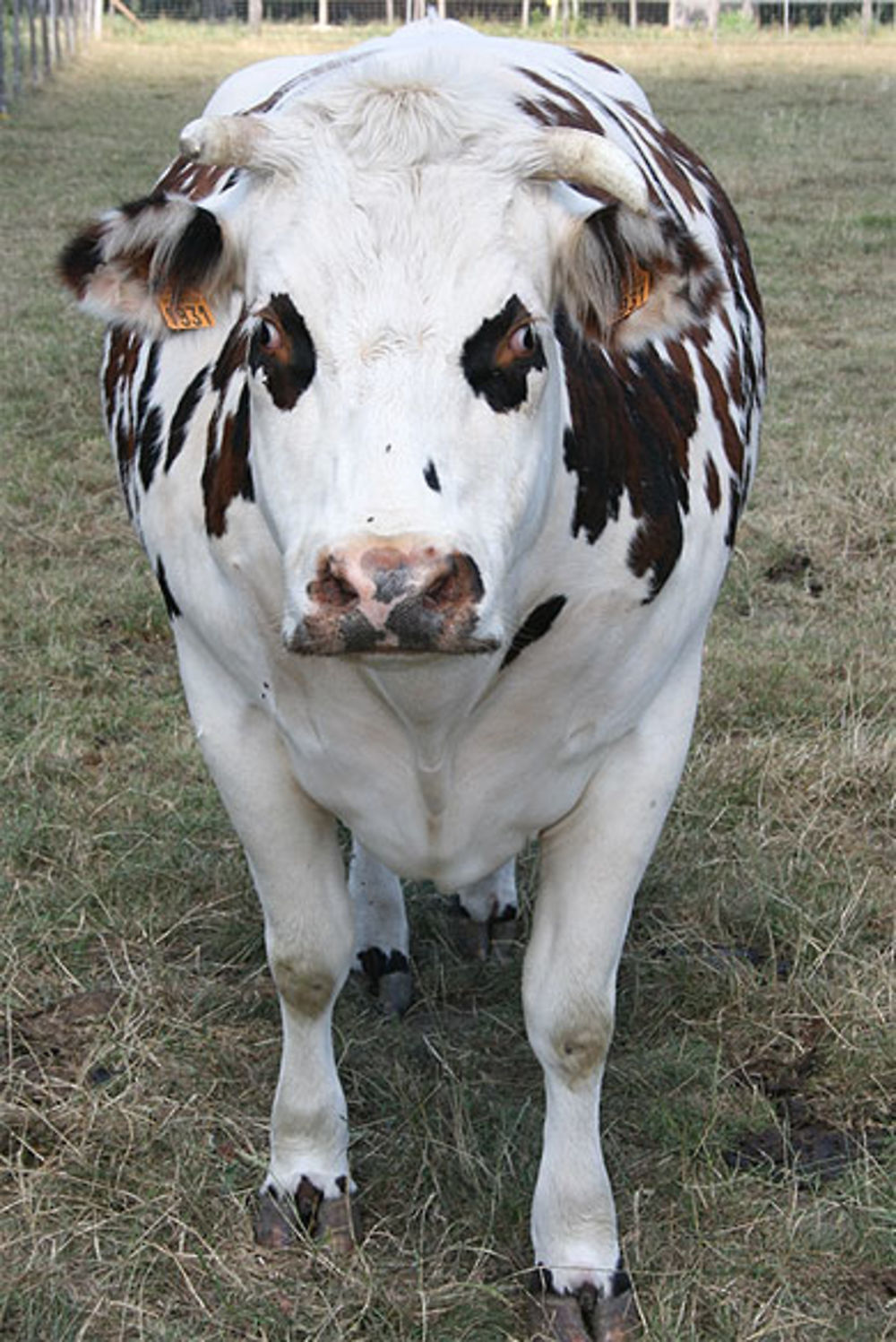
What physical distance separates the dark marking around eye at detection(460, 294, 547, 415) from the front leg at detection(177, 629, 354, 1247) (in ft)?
2.31

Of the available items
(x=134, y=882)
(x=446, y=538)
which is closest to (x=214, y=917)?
(x=134, y=882)

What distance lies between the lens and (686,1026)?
3320mm

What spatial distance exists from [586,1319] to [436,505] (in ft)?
4.01

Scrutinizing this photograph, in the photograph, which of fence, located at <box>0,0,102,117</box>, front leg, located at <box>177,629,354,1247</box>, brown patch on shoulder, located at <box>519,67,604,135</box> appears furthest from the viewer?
fence, located at <box>0,0,102,117</box>

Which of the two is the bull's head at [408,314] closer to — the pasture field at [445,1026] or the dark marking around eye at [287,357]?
the dark marking around eye at [287,357]

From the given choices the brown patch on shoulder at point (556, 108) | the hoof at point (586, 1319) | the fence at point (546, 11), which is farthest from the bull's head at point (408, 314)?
the fence at point (546, 11)

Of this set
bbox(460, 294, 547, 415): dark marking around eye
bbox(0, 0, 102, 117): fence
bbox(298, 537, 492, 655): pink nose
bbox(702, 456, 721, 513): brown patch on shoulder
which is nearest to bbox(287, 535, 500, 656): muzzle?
bbox(298, 537, 492, 655): pink nose

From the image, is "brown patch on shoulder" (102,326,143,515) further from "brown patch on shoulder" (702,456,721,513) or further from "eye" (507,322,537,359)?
"eye" (507,322,537,359)

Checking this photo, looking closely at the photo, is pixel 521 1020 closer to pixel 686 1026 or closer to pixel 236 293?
pixel 686 1026

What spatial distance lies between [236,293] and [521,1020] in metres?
1.34

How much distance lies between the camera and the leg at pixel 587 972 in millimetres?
2646

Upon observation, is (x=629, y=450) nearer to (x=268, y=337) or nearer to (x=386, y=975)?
(x=268, y=337)

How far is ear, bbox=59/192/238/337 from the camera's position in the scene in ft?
7.71

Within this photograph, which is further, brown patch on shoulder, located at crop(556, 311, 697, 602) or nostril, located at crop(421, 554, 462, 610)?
brown patch on shoulder, located at crop(556, 311, 697, 602)
